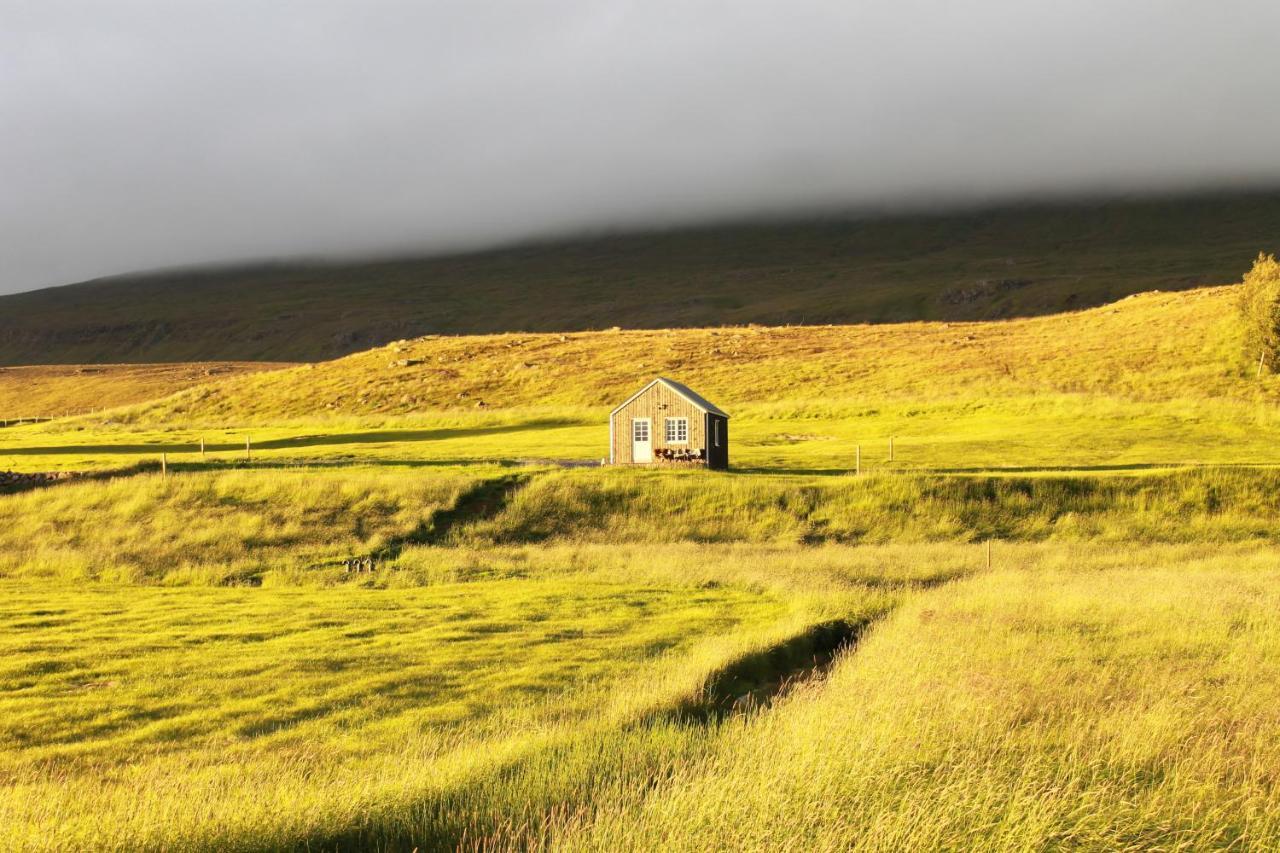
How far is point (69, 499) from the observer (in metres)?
43.7

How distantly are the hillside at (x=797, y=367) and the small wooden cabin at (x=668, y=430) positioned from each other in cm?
3152

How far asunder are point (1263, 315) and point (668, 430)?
51907 millimetres

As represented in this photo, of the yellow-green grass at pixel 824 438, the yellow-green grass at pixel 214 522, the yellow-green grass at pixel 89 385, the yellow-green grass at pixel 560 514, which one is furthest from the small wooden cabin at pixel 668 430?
the yellow-green grass at pixel 89 385

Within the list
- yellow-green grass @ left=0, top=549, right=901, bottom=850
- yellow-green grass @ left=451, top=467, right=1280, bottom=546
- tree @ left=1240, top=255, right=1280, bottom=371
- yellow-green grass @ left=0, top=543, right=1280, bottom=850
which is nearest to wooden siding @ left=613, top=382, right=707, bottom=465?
yellow-green grass @ left=451, top=467, right=1280, bottom=546

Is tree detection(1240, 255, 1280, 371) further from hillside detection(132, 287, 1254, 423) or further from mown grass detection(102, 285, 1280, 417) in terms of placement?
hillside detection(132, 287, 1254, 423)

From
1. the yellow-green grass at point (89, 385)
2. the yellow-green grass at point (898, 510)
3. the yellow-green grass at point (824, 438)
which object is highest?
the yellow-green grass at point (89, 385)

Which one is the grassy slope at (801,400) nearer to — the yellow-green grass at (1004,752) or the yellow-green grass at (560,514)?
the yellow-green grass at (560,514)

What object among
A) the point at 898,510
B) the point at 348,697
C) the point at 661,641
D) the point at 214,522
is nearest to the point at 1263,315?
the point at 898,510

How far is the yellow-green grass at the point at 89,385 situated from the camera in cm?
12350

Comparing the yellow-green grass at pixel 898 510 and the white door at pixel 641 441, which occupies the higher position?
the white door at pixel 641 441

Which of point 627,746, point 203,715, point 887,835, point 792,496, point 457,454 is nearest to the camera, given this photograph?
point 887,835

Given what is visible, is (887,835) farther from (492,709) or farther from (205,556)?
(205,556)

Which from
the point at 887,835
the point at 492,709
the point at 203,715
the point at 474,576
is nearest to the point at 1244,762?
the point at 887,835

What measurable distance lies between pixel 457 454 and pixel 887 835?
1970 inches
